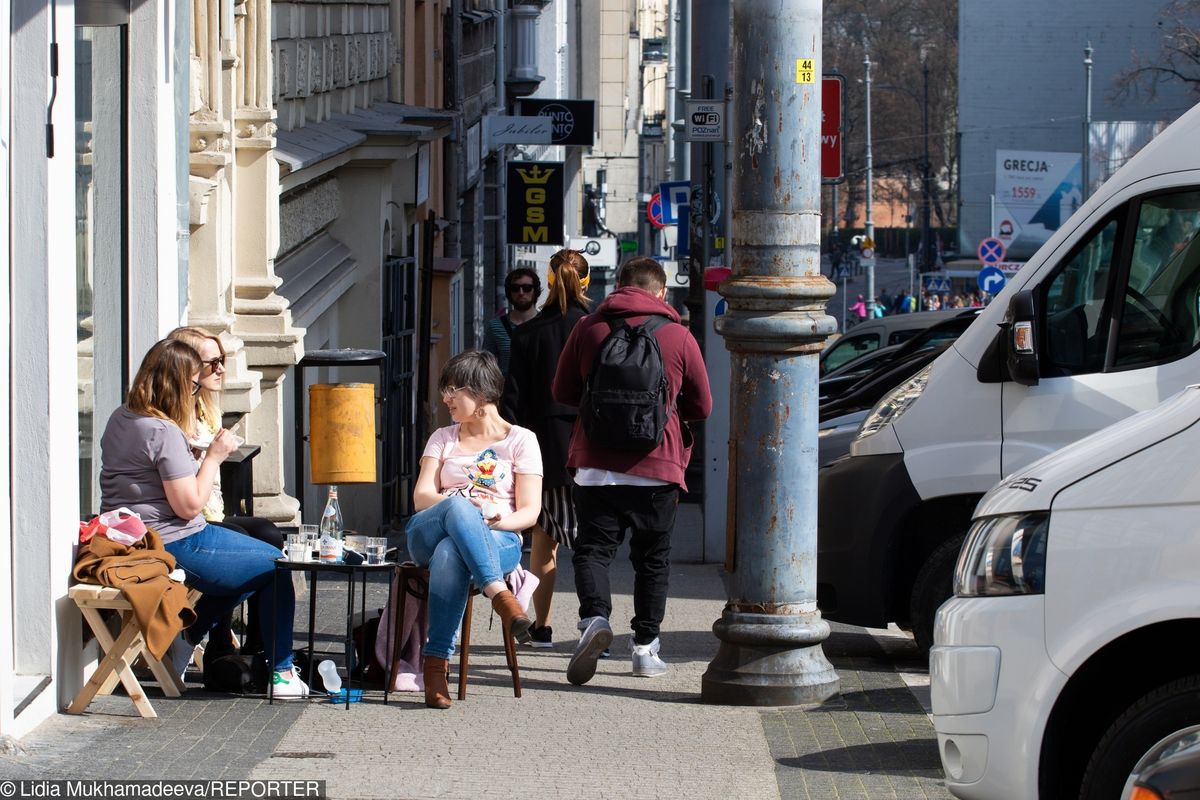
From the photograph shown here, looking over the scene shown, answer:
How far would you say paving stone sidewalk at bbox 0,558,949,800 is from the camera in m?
5.66

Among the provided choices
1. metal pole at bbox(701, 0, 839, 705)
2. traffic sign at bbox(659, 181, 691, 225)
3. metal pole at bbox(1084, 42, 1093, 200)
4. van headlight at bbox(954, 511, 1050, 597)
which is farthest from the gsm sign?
metal pole at bbox(1084, 42, 1093, 200)

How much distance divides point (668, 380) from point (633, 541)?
69 centimetres

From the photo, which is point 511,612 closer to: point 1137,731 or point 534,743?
point 534,743

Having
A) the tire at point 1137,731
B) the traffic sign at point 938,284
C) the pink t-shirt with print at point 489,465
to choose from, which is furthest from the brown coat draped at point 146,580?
the traffic sign at point 938,284

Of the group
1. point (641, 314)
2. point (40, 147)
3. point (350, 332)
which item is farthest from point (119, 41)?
point (350, 332)

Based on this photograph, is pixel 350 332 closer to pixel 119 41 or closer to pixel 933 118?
pixel 119 41

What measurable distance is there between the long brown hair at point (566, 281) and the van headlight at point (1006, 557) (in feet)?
13.9

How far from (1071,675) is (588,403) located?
11.5 feet

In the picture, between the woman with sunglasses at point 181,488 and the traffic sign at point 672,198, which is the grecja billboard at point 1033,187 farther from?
the woman with sunglasses at point 181,488

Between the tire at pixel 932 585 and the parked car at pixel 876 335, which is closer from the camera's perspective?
the tire at pixel 932 585

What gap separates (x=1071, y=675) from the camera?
4246 millimetres

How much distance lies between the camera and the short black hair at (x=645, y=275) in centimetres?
787

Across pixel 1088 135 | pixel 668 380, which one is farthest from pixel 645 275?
pixel 1088 135

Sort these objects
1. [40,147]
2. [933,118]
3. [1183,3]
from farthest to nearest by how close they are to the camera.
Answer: [933,118] < [1183,3] < [40,147]
